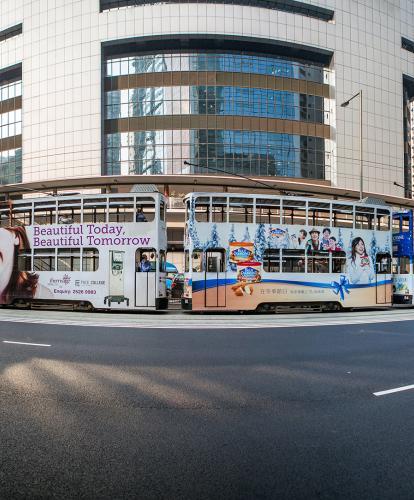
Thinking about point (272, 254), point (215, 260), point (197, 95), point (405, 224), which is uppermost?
point (197, 95)

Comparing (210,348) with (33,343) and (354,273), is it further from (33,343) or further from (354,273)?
(354,273)

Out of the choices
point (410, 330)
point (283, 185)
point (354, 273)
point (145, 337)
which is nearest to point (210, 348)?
point (145, 337)

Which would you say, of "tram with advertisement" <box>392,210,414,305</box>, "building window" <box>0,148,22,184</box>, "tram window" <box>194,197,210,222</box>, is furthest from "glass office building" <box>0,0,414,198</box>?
"tram window" <box>194,197,210,222</box>

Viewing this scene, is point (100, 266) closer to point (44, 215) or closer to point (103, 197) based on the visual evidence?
point (103, 197)

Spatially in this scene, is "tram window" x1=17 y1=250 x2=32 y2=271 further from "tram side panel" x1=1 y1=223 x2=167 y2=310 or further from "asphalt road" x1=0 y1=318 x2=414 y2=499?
"asphalt road" x1=0 y1=318 x2=414 y2=499

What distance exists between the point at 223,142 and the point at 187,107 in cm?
469

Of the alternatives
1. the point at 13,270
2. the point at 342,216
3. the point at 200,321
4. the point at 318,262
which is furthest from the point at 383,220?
the point at 13,270

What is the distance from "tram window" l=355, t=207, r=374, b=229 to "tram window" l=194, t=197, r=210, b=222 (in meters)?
6.56

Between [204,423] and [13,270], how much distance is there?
15.7 metres

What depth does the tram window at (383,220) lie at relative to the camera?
18531 mm

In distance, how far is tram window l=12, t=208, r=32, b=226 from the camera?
17688mm

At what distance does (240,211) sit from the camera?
656 inches

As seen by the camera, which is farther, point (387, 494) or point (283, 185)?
point (283, 185)

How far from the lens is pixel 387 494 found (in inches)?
114
